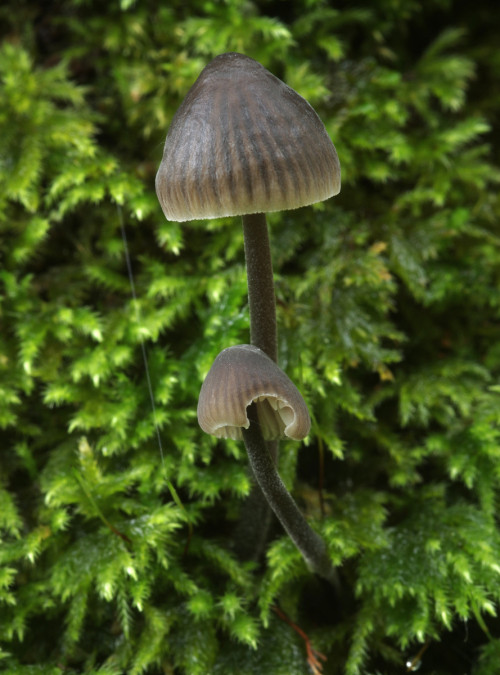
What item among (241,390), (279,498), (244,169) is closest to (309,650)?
(279,498)

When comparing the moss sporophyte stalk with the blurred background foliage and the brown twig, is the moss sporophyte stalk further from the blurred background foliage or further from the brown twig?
the brown twig

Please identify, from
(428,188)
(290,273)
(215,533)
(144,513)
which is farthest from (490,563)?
(428,188)

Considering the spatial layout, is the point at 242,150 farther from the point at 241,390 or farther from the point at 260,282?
the point at 241,390

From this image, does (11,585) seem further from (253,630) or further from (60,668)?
(253,630)

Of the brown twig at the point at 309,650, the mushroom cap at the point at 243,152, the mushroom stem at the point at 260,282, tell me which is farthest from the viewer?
the brown twig at the point at 309,650

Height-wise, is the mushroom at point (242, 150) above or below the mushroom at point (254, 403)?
above

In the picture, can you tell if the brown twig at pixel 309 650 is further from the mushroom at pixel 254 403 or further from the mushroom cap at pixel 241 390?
the mushroom cap at pixel 241 390

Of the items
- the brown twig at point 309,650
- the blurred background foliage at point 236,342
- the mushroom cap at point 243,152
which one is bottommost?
the brown twig at point 309,650

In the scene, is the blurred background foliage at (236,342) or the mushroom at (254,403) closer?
the mushroom at (254,403)

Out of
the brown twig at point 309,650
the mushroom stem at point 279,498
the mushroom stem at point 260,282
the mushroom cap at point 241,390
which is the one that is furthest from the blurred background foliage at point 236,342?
the mushroom cap at point 241,390
